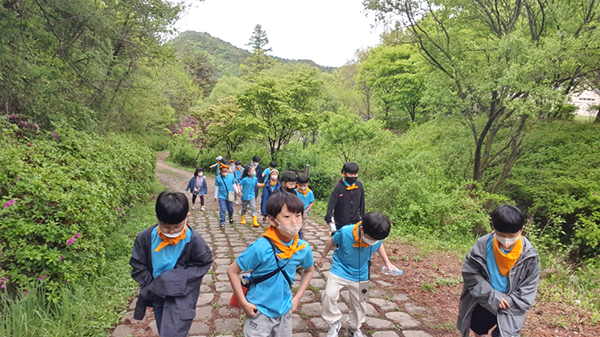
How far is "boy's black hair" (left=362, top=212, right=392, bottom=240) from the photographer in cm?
288

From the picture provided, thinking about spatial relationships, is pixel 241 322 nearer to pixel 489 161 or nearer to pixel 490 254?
pixel 490 254

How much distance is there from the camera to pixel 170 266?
2.38 metres

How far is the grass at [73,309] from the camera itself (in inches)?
122

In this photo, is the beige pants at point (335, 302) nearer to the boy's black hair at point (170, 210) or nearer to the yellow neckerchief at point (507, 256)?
the yellow neckerchief at point (507, 256)

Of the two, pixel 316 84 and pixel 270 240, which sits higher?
pixel 316 84

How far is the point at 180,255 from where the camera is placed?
2418 millimetres

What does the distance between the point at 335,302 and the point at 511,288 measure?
5.07 ft

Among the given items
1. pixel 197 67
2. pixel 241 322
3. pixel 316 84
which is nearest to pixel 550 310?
pixel 241 322

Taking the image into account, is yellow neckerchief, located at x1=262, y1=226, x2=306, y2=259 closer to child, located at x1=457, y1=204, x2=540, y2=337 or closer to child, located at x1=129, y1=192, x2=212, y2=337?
child, located at x1=129, y1=192, x2=212, y2=337

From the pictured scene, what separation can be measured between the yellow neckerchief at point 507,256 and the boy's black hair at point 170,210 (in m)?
2.53

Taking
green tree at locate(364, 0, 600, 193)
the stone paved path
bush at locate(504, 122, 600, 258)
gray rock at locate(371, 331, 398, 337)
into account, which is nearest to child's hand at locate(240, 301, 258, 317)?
the stone paved path

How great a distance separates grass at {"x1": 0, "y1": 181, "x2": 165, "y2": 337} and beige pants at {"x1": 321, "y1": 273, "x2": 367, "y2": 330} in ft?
7.70

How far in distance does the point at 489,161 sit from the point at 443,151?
1.88m

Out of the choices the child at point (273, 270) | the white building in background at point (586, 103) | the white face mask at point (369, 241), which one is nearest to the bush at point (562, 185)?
the white building in background at point (586, 103)
